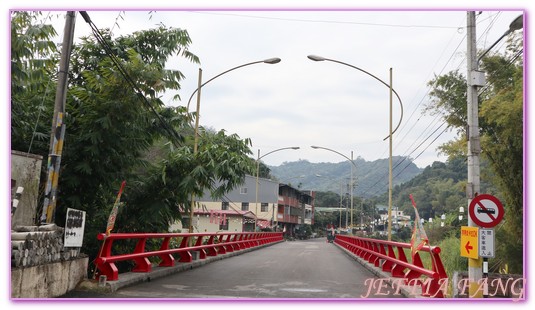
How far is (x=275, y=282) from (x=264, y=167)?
59.0m

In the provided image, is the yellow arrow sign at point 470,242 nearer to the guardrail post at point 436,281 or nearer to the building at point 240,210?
the guardrail post at point 436,281

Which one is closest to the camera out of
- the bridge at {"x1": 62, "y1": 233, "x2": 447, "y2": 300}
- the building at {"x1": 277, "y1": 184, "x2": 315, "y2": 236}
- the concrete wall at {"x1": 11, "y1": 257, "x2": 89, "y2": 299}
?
the concrete wall at {"x1": 11, "y1": 257, "x2": 89, "y2": 299}

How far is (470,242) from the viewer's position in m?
9.16

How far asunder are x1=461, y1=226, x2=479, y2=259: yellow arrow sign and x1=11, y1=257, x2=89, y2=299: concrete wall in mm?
6750

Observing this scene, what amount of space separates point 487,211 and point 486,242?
0.61 m

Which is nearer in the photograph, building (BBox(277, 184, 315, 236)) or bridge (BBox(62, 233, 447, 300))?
bridge (BBox(62, 233, 447, 300))

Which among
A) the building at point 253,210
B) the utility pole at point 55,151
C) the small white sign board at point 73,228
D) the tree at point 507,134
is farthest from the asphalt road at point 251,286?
the building at point 253,210

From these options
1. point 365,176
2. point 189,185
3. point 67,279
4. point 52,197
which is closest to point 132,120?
point 189,185

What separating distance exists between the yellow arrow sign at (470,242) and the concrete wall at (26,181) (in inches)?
311

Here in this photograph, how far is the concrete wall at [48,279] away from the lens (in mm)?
6656

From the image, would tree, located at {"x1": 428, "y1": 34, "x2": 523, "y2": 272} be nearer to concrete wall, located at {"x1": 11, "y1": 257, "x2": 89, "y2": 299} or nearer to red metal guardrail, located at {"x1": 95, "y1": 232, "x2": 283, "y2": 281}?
red metal guardrail, located at {"x1": 95, "y1": 232, "x2": 283, "y2": 281}

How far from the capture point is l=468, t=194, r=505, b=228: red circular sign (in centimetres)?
853

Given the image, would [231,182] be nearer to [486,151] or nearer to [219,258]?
[219,258]

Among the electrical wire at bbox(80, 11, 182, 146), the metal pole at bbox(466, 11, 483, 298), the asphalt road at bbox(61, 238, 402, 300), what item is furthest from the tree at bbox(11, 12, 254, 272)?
the metal pole at bbox(466, 11, 483, 298)
